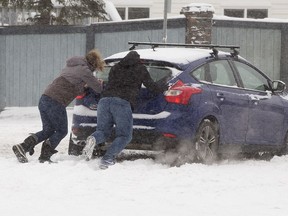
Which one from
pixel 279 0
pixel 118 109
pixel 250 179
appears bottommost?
pixel 250 179

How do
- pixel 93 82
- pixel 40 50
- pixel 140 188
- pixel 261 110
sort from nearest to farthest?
pixel 140 188 → pixel 93 82 → pixel 261 110 → pixel 40 50

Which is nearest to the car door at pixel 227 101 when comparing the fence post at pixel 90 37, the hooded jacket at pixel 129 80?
the hooded jacket at pixel 129 80

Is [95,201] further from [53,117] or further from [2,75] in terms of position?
[2,75]

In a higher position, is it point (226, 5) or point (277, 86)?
point (226, 5)

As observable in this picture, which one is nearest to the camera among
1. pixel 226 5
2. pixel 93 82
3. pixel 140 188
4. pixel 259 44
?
pixel 140 188

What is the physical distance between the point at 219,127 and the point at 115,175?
1986 mm

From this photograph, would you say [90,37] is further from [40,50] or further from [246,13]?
[246,13]

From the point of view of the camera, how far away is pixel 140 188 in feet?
29.6

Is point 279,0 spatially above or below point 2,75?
above

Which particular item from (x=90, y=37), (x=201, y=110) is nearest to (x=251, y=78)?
(x=201, y=110)

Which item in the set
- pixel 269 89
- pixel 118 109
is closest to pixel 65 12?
pixel 269 89

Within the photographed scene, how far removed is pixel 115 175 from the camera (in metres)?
9.77

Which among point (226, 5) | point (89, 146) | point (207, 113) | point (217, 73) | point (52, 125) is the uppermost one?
point (226, 5)

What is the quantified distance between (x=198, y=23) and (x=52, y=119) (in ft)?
28.7
